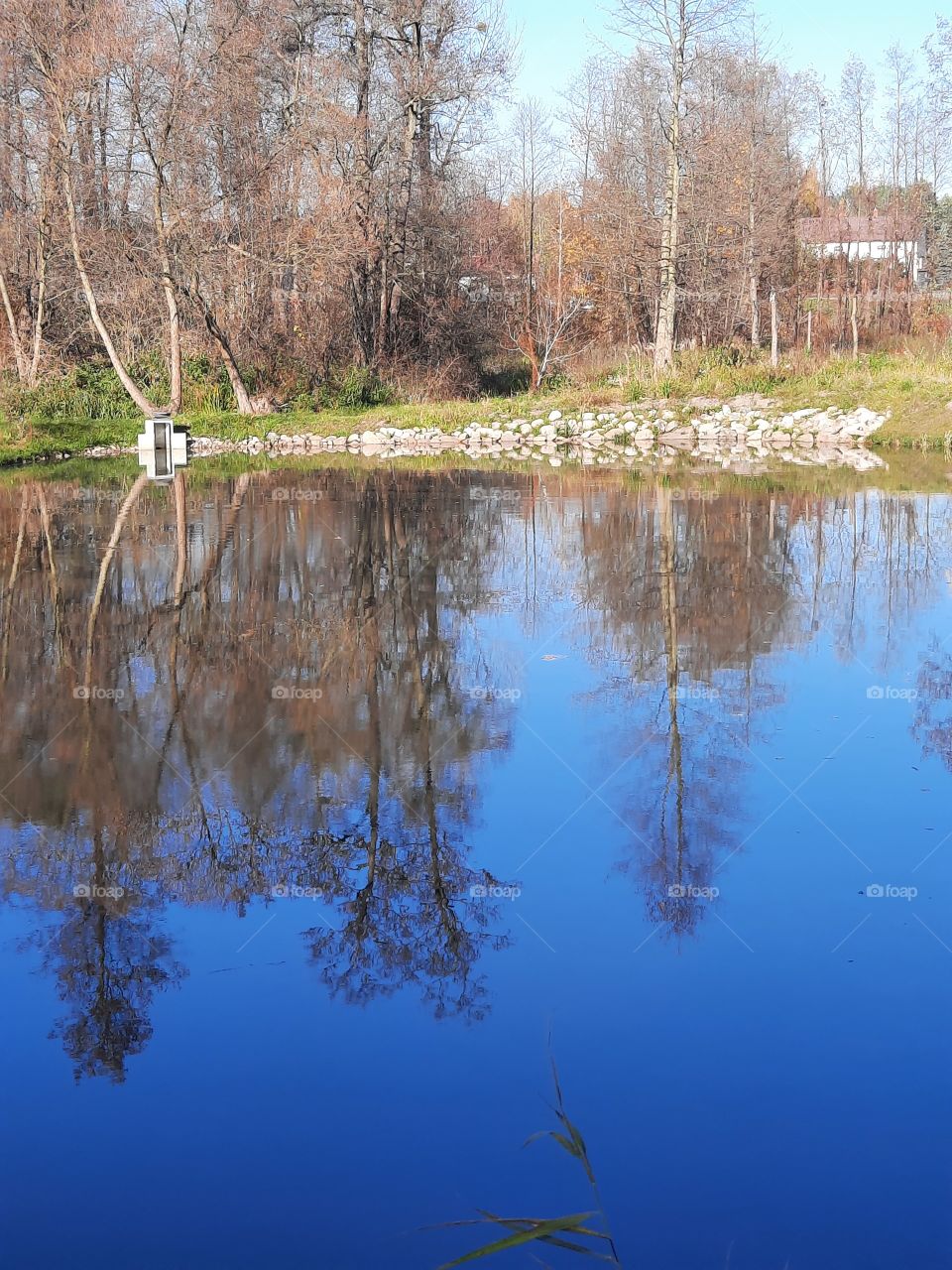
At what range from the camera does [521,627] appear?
30.9 ft

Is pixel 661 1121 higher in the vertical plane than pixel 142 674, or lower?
lower

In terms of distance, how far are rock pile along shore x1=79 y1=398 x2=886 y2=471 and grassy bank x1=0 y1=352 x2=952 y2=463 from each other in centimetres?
51

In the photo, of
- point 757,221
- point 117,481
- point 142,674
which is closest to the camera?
point 142,674

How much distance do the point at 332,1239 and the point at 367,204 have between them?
95.9ft

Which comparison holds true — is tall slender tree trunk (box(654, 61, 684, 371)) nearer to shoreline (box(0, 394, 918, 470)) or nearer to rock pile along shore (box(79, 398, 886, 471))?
shoreline (box(0, 394, 918, 470))

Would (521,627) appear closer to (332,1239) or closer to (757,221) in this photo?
(332,1239)

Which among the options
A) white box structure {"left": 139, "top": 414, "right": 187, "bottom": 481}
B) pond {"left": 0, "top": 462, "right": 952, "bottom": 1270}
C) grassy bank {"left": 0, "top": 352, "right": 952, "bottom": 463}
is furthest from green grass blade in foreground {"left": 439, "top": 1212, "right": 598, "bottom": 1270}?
grassy bank {"left": 0, "top": 352, "right": 952, "bottom": 463}

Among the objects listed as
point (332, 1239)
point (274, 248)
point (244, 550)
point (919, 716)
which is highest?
point (274, 248)

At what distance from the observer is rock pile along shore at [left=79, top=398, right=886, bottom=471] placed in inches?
953

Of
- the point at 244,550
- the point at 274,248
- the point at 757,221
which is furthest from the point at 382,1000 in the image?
the point at 757,221

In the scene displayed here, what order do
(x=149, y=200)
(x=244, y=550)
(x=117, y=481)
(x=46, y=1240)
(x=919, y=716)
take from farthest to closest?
(x=149, y=200) < (x=117, y=481) < (x=244, y=550) < (x=919, y=716) < (x=46, y=1240)

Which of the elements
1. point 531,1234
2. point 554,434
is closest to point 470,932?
point 531,1234

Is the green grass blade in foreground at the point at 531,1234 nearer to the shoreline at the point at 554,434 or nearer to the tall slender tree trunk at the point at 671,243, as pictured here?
the shoreline at the point at 554,434

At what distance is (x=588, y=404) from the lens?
28578 millimetres
